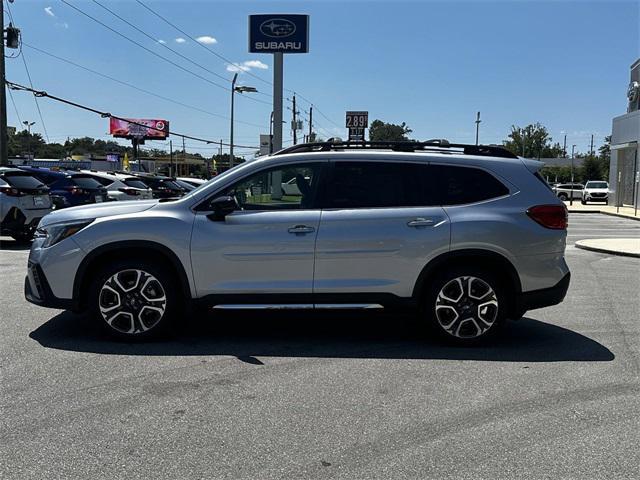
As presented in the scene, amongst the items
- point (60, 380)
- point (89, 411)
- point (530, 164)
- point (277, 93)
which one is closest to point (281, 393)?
point (89, 411)

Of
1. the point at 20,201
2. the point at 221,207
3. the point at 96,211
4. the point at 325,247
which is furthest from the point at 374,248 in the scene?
the point at 20,201

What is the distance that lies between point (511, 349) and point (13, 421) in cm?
421

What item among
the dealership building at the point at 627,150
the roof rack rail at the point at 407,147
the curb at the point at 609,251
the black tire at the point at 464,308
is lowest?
the curb at the point at 609,251

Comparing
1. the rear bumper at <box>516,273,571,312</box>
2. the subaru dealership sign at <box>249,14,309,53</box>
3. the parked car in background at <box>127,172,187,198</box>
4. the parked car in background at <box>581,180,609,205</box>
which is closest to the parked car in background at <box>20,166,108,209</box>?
the parked car in background at <box>127,172,187,198</box>

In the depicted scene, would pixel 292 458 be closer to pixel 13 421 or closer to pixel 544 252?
pixel 13 421

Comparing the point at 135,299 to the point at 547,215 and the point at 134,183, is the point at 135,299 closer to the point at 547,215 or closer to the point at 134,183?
the point at 547,215

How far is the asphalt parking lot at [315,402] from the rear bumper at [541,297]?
0.45 meters

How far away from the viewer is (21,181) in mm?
12336

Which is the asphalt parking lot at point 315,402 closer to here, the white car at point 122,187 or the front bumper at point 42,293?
the front bumper at point 42,293

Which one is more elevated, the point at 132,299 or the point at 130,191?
the point at 130,191

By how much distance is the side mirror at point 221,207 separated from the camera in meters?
5.25

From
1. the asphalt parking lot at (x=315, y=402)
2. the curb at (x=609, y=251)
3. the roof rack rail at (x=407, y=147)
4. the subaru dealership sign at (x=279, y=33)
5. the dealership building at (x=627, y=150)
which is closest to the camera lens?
the asphalt parking lot at (x=315, y=402)

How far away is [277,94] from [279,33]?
2.98m

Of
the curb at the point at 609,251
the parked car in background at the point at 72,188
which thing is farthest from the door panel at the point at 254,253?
the parked car in background at the point at 72,188
